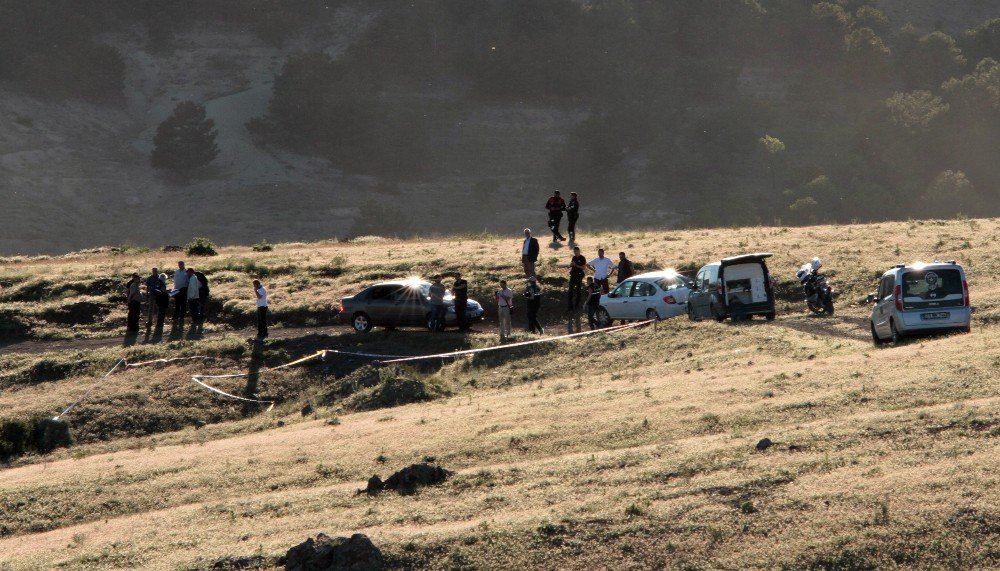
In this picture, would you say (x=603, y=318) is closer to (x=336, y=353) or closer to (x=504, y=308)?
(x=504, y=308)

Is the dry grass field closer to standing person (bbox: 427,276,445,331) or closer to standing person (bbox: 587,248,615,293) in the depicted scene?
standing person (bbox: 427,276,445,331)

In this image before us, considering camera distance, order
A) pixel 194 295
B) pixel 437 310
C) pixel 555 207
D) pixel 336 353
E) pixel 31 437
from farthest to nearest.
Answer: pixel 555 207 → pixel 194 295 → pixel 437 310 → pixel 336 353 → pixel 31 437

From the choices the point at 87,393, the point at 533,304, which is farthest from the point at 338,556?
the point at 533,304

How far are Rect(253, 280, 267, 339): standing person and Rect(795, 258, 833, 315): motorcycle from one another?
14539 mm

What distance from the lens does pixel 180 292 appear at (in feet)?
110

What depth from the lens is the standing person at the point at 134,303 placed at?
33406 mm

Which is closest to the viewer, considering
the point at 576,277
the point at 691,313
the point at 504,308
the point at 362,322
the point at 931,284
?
the point at 931,284

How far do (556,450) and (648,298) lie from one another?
528 inches

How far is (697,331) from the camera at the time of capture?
26469mm

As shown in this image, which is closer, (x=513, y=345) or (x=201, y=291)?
(x=513, y=345)

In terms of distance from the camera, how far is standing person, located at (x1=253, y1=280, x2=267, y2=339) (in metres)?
30.4

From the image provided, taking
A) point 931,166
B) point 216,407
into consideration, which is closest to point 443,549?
point 216,407

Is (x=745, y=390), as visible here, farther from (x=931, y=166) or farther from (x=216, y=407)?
(x=931, y=166)

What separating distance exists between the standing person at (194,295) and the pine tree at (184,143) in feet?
230
